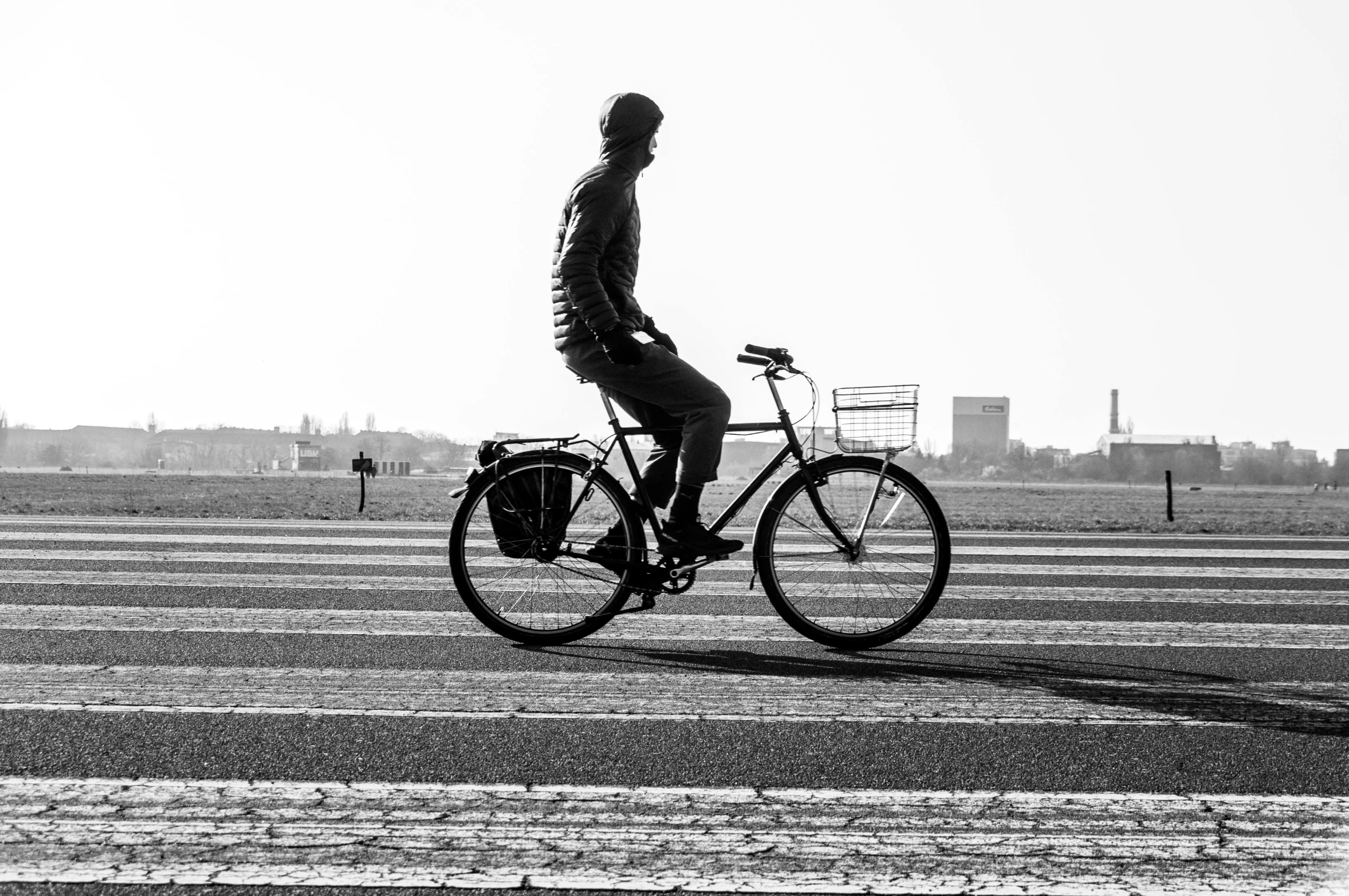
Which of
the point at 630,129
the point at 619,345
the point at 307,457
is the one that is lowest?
the point at 619,345

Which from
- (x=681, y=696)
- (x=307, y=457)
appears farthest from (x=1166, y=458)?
(x=681, y=696)

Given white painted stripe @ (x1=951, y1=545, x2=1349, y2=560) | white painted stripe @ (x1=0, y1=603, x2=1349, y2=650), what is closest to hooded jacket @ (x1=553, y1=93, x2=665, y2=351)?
white painted stripe @ (x1=0, y1=603, x2=1349, y2=650)

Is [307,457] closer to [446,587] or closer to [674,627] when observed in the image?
[446,587]

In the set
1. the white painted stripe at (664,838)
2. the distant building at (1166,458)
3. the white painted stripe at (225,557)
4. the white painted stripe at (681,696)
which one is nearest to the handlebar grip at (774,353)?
the white painted stripe at (681,696)

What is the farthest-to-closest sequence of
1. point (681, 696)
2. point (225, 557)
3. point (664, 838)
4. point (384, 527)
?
point (384, 527)
point (225, 557)
point (681, 696)
point (664, 838)

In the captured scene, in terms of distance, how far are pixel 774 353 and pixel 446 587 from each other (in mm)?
2377

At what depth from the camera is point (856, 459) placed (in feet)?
15.7

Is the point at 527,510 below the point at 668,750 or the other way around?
the other way around

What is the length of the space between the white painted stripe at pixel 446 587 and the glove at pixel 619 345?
69.8 inches

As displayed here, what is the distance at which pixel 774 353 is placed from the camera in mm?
4648

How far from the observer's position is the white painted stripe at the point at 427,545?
807cm

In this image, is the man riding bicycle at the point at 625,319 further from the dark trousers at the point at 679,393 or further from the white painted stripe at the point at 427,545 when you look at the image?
the white painted stripe at the point at 427,545

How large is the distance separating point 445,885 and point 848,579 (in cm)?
283

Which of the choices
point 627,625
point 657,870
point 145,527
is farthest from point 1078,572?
point 145,527
